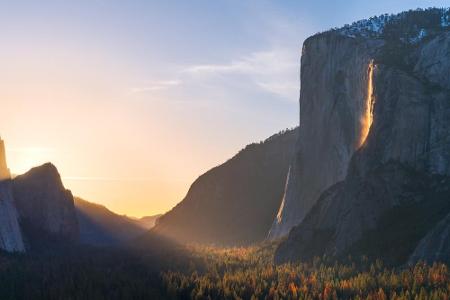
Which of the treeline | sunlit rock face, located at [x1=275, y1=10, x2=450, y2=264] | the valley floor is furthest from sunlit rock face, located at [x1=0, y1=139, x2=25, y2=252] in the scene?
sunlit rock face, located at [x1=275, y1=10, x2=450, y2=264]

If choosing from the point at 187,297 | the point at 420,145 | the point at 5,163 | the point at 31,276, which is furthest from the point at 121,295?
the point at 5,163

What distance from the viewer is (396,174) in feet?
370

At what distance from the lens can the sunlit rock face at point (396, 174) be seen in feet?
337

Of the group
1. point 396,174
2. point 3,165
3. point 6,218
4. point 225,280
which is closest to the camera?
point 225,280

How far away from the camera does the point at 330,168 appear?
164m

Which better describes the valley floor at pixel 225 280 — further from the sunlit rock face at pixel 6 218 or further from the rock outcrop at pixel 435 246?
the sunlit rock face at pixel 6 218

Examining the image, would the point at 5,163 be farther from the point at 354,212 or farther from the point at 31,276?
the point at 354,212

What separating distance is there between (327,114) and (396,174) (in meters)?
56.8

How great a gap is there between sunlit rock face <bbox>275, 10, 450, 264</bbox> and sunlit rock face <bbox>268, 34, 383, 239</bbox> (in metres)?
A: 8.68

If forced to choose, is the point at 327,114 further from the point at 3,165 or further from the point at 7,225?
the point at 3,165

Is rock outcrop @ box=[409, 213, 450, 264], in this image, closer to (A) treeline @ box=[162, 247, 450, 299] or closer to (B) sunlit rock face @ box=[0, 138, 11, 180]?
(A) treeline @ box=[162, 247, 450, 299]

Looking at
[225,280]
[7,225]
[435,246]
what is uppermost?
[7,225]

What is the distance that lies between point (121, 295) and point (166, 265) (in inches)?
1579

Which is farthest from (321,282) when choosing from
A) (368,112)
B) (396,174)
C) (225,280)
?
(368,112)
